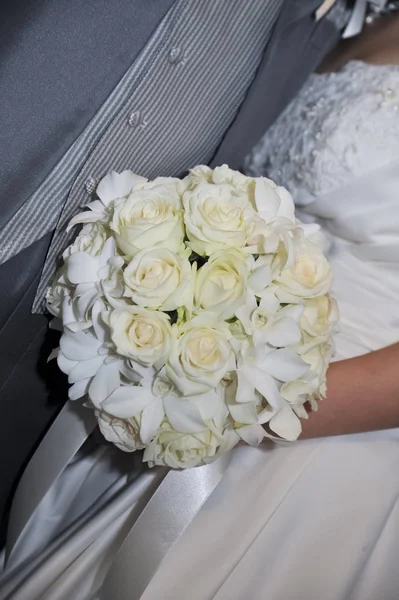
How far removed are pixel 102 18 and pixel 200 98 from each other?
19 centimetres

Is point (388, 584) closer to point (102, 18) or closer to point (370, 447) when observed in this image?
point (370, 447)

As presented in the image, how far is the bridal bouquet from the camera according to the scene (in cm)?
59

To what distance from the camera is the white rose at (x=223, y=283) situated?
0.60 meters

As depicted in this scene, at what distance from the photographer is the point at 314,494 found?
2.92ft

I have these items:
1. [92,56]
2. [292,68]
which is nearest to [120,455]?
[92,56]

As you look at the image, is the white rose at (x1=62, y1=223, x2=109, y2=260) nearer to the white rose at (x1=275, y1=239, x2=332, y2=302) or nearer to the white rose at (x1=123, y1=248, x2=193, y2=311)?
the white rose at (x1=123, y1=248, x2=193, y2=311)

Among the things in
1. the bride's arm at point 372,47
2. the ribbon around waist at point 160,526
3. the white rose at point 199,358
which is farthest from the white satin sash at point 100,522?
the bride's arm at point 372,47

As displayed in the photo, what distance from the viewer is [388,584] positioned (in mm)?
838

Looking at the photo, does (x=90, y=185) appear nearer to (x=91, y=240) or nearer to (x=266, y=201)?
(x=91, y=240)

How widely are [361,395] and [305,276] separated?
271 millimetres

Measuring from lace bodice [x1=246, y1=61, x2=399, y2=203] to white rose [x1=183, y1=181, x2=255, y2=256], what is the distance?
0.95ft

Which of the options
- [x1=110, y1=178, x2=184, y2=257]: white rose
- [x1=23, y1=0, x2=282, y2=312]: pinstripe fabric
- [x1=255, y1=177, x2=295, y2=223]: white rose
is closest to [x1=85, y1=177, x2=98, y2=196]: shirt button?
[x1=23, y1=0, x2=282, y2=312]: pinstripe fabric

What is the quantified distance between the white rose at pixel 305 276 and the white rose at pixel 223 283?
5cm

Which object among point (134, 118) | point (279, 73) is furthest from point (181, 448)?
point (279, 73)
